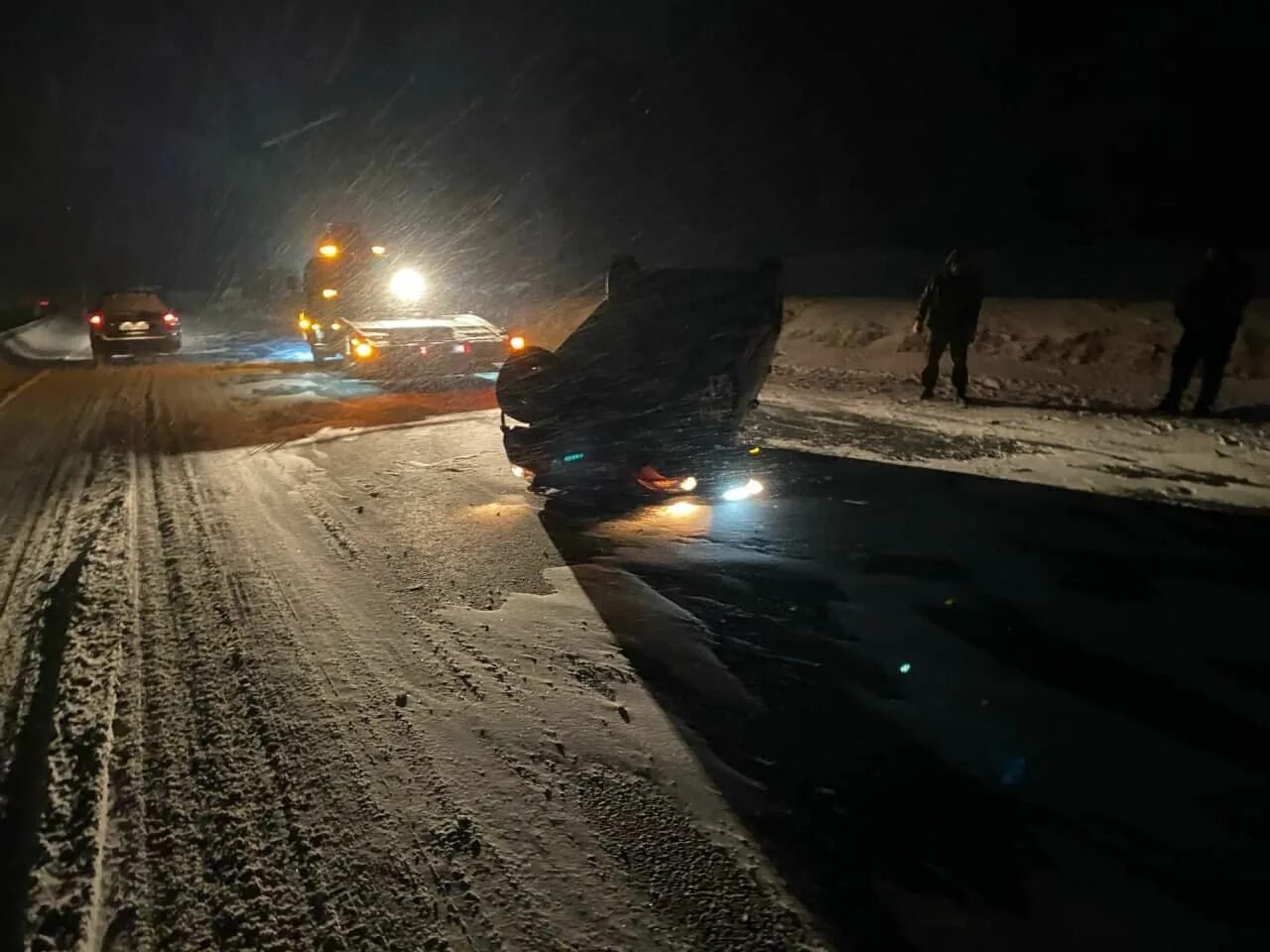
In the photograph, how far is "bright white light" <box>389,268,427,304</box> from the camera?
17922 millimetres

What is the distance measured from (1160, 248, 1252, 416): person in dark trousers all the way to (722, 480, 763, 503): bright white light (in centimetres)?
539

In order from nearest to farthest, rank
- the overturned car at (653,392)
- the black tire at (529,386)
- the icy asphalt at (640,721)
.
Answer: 1. the icy asphalt at (640,721)
2. the overturned car at (653,392)
3. the black tire at (529,386)

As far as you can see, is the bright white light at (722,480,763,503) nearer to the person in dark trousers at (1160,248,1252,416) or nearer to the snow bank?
the person in dark trousers at (1160,248,1252,416)

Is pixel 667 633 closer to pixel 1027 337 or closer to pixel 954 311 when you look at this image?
pixel 954 311

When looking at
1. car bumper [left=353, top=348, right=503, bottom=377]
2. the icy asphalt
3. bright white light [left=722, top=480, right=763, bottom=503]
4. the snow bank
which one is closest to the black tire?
the icy asphalt

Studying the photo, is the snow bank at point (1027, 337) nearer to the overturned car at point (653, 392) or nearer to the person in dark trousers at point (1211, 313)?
the person in dark trousers at point (1211, 313)

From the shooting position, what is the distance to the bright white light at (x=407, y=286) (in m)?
17.9

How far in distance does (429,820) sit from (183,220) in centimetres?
13248

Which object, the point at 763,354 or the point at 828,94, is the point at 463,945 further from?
the point at 828,94

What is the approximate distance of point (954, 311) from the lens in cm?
1068

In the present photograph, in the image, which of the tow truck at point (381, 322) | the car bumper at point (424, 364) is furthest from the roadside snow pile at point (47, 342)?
the car bumper at point (424, 364)

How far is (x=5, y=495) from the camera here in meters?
7.44

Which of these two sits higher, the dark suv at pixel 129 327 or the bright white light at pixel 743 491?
the dark suv at pixel 129 327

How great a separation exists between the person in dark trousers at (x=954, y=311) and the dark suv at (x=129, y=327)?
55.9 feet
